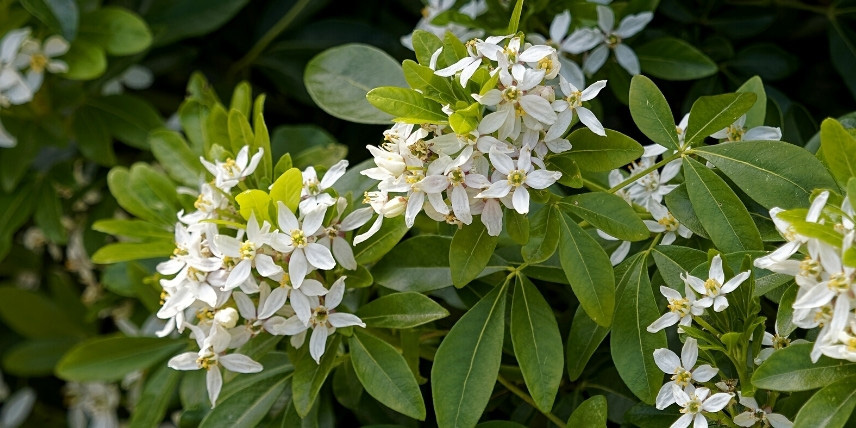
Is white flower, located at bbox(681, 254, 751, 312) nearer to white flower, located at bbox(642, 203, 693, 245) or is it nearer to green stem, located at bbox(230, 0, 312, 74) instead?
white flower, located at bbox(642, 203, 693, 245)

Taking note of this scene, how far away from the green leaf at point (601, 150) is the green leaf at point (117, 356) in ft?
2.07

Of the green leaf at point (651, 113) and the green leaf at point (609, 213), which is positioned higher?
the green leaf at point (651, 113)

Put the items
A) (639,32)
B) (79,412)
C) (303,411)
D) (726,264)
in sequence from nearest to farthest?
(726,264), (303,411), (639,32), (79,412)

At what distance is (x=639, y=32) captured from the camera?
1258 mm

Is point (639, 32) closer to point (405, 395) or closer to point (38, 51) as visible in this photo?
point (405, 395)

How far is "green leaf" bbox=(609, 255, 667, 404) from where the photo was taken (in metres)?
0.83

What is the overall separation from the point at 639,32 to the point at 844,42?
0.96 ft

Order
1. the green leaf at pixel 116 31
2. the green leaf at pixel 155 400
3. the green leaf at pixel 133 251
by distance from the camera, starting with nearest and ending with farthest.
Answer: the green leaf at pixel 133 251, the green leaf at pixel 155 400, the green leaf at pixel 116 31

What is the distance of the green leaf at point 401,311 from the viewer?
A: 88 cm

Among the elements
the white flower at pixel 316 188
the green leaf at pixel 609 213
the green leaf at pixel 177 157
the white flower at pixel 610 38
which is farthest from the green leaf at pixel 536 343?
the green leaf at pixel 177 157

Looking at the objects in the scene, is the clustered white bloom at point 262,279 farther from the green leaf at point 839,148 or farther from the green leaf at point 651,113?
the green leaf at point 839,148

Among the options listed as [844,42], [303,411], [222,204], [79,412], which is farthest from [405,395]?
[79,412]

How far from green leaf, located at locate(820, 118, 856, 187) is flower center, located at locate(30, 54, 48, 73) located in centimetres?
108

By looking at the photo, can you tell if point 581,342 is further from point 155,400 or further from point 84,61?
point 84,61
